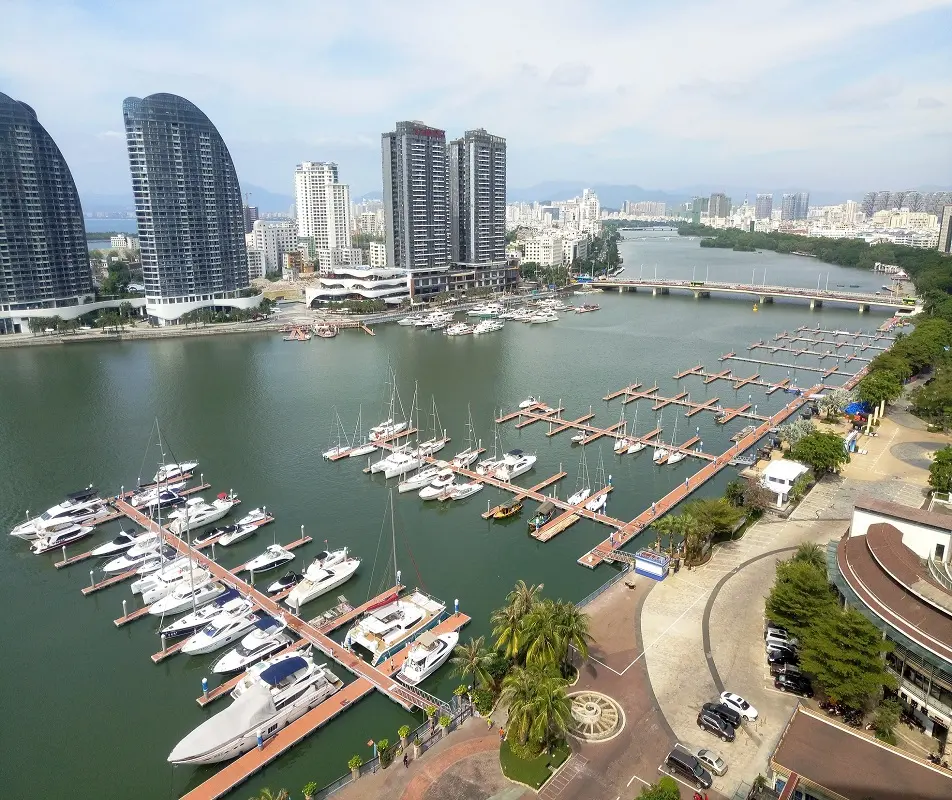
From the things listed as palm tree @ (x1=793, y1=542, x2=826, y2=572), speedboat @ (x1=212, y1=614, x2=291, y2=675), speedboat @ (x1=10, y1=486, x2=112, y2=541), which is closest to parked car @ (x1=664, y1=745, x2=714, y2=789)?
palm tree @ (x1=793, y1=542, x2=826, y2=572)

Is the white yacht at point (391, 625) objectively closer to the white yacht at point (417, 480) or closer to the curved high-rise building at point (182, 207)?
the white yacht at point (417, 480)

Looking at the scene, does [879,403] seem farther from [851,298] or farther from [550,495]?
[851,298]

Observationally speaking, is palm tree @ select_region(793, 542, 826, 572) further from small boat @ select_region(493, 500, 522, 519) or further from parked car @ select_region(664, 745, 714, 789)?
small boat @ select_region(493, 500, 522, 519)

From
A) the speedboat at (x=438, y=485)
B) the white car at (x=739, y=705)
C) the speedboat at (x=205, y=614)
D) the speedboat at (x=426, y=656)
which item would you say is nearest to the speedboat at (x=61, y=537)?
the speedboat at (x=205, y=614)

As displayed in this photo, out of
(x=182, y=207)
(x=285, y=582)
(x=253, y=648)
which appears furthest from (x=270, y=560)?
(x=182, y=207)

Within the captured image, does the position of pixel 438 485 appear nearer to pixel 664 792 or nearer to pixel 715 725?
pixel 715 725
